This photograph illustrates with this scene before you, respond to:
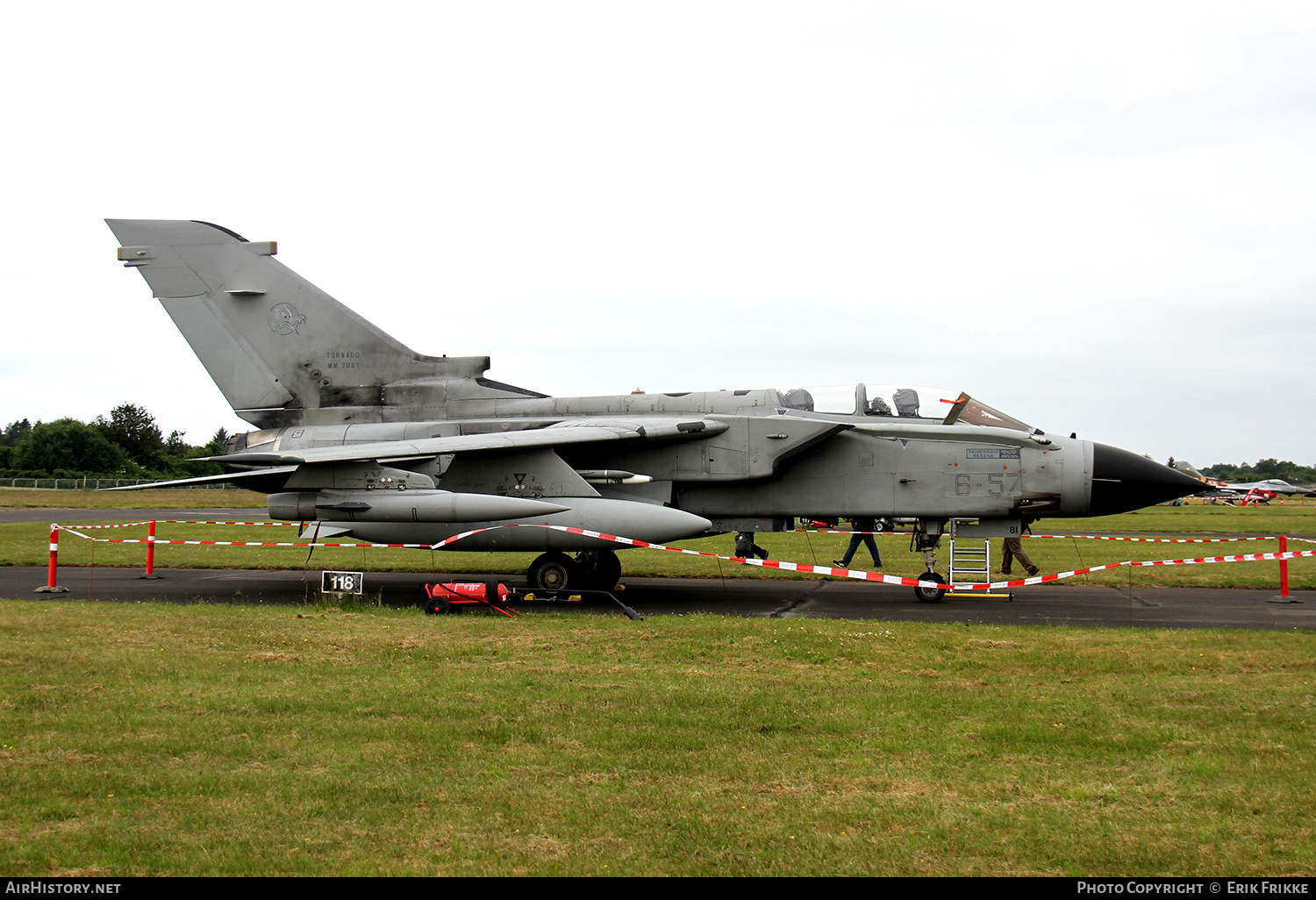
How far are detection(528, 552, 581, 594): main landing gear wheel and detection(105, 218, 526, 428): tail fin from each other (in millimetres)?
3045

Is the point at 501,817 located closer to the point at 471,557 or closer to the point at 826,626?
the point at 826,626

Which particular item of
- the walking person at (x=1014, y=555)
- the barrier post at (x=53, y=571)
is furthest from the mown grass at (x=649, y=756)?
the walking person at (x=1014, y=555)

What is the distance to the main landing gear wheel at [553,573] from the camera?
12672mm

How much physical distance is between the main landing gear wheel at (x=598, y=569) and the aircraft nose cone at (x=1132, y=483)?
6548 mm

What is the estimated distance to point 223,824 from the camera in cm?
387

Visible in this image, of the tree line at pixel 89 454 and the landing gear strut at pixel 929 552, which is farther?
the tree line at pixel 89 454

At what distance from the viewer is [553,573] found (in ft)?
41.8

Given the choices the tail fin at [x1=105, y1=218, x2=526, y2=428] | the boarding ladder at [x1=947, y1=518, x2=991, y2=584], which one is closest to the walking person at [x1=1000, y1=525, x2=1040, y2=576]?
the boarding ladder at [x1=947, y1=518, x2=991, y2=584]

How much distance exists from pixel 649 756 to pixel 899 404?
894 cm

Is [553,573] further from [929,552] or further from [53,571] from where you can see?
[53,571]

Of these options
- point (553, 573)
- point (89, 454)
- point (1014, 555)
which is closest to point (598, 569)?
point (553, 573)

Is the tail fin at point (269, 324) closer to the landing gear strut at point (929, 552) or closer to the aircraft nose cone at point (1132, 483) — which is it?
the landing gear strut at point (929, 552)

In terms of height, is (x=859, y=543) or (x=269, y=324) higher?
(x=269, y=324)
